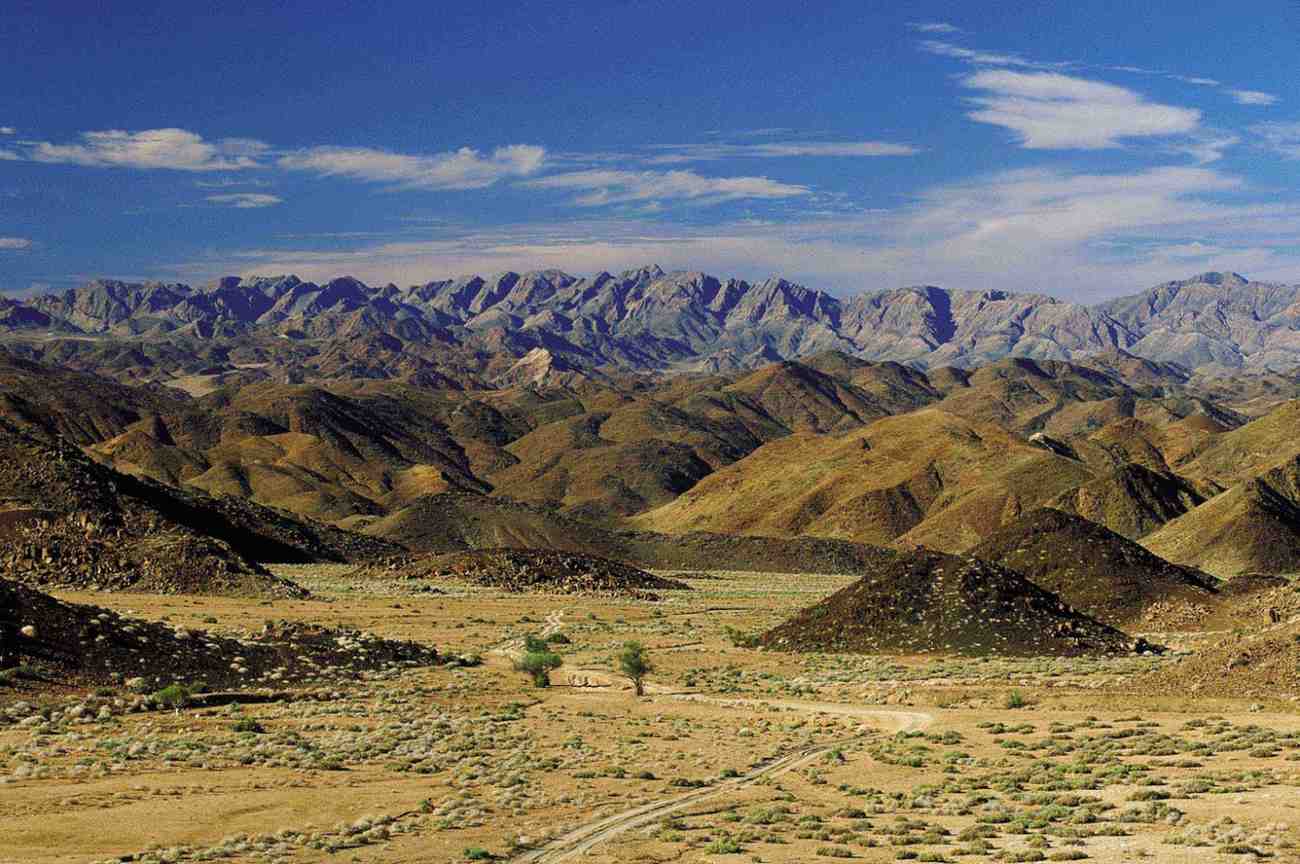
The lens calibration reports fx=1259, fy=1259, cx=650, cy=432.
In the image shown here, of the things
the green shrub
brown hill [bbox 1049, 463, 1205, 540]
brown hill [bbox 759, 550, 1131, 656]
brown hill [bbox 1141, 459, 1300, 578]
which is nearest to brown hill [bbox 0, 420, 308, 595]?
the green shrub

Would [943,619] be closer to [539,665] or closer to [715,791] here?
[539,665]

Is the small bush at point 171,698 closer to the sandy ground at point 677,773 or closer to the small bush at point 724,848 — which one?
the sandy ground at point 677,773

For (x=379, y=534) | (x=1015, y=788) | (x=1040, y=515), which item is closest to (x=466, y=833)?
(x=1015, y=788)

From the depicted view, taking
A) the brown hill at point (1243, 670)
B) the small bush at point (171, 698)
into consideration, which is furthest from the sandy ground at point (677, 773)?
the brown hill at point (1243, 670)

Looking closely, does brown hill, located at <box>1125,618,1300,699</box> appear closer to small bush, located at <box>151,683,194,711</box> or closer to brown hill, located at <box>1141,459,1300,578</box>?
small bush, located at <box>151,683,194,711</box>

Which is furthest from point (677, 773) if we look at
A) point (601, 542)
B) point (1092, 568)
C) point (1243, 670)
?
point (601, 542)

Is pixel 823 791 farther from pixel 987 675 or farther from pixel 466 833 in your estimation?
pixel 987 675
